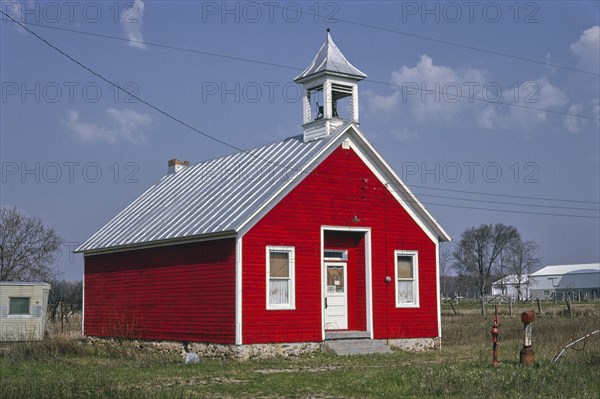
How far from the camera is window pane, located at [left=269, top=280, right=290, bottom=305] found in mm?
25312

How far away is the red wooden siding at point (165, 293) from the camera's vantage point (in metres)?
25.2

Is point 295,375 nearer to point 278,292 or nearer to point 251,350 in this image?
point 251,350

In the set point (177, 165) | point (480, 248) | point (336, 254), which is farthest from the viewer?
point (480, 248)

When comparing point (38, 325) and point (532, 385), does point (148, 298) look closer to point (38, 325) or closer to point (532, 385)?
point (38, 325)

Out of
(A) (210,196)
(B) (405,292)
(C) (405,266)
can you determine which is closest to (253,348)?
(A) (210,196)

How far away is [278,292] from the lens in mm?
25469

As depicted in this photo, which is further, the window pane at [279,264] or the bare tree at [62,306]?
the bare tree at [62,306]

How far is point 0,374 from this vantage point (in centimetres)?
1978

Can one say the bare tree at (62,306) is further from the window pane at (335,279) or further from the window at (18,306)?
the window pane at (335,279)

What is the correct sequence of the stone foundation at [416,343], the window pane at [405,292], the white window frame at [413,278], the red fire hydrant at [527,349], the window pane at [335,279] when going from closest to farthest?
the red fire hydrant at [527,349], the window pane at [335,279], the stone foundation at [416,343], the white window frame at [413,278], the window pane at [405,292]

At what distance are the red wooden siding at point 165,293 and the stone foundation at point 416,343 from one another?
241 inches

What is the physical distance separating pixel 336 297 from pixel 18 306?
1900 cm

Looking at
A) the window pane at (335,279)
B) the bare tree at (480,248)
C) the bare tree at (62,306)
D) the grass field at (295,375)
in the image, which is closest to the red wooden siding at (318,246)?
the window pane at (335,279)

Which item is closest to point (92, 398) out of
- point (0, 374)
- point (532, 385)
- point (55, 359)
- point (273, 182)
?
point (0, 374)
